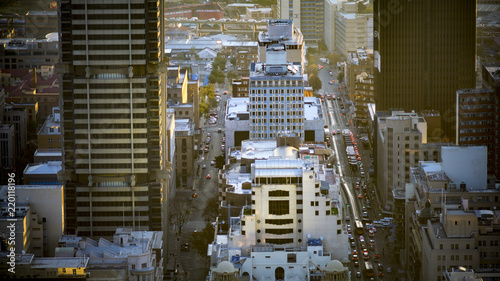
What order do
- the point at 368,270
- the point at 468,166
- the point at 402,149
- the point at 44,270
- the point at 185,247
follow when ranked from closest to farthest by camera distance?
the point at 44,270
the point at 368,270
the point at 468,166
the point at 185,247
the point at 402,149

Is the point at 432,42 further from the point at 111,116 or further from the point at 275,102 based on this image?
the point at 111,116

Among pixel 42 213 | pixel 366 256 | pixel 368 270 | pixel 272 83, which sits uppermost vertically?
pixel 272 83

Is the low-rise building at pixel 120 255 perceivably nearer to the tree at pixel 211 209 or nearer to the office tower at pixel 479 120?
the tree at pixel 211 209

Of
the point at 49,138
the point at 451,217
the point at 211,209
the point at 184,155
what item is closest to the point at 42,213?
the point at 211,209

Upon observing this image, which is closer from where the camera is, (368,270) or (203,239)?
(368,270)

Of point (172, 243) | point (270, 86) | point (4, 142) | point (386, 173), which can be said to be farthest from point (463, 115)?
point (4, 142)

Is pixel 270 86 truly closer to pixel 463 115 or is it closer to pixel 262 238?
pixel 463 115

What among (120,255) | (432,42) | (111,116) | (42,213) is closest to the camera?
(120,255)
